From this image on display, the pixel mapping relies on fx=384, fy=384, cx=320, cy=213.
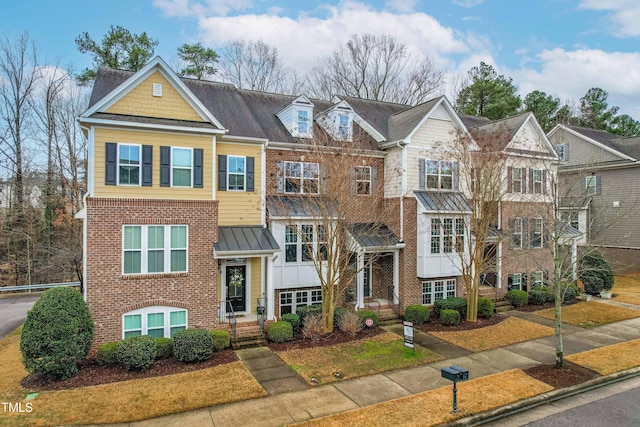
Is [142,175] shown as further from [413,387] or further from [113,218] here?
[413,387]

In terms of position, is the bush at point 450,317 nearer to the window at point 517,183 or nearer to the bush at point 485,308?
the bush at point 485,308

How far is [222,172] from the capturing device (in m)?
15.5

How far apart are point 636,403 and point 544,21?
1466cm

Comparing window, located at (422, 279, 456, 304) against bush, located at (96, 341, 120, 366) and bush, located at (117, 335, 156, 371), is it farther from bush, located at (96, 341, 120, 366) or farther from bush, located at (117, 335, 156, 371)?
bush, located at (96, 341, 120, 366)

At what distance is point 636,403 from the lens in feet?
31.5

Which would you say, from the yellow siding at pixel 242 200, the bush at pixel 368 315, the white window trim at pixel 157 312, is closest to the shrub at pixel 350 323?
the bush at pixel 368 315

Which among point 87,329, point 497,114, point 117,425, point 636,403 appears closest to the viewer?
point 117,425

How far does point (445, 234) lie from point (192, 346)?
11.9 metres

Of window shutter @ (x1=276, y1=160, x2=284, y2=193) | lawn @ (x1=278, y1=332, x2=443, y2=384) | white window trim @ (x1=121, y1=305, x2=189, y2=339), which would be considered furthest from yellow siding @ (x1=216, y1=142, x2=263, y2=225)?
lawn @ (x1=278, y1=332, x2=443, y2=384)

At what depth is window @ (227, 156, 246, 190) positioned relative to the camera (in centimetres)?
1568

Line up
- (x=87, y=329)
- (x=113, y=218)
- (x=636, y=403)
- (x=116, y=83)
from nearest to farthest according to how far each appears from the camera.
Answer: (x=636, y=403), (x=87, y=329), (x=113, y=218), (x=116, y=83)

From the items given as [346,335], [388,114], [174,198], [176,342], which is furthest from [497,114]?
[176,342]

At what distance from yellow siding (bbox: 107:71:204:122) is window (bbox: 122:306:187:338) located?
6.80m

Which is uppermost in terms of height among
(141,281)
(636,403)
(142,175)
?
(142,175)
